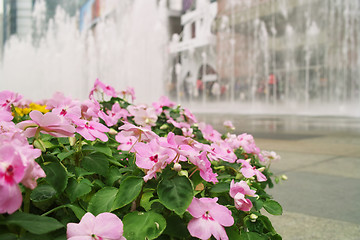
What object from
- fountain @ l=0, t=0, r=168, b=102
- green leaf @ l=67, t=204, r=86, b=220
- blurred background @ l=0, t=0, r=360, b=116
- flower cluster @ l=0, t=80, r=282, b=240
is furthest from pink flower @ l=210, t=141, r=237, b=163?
fountain @ l=0, t=0, r=168, b=102

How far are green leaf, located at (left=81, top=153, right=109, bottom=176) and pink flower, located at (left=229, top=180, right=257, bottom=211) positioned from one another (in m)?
0.36

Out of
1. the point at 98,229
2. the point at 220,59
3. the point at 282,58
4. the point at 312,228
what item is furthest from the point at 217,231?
the point at 220,59

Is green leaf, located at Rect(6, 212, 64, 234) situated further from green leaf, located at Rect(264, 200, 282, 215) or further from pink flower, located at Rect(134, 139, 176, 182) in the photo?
green leaf, located at Rect(264, 200, 282, 215)

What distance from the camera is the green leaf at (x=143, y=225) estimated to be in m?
0.88

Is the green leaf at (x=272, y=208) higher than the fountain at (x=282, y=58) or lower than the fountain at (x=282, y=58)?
lower

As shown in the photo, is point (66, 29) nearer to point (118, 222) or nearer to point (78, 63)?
point (78, 63)

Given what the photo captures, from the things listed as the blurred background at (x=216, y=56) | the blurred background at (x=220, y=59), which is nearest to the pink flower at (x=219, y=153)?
the blurred background at (x=220, y=59)

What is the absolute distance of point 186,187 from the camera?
937 millimetres

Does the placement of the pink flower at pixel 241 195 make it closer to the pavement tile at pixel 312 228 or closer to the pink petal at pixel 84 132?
the pink petal at pixel 84 132

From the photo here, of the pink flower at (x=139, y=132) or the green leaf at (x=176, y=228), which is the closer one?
the green leaf at (x=176, y=228)

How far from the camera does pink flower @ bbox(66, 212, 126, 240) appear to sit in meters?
0.81

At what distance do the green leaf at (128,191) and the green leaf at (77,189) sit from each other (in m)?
0.10

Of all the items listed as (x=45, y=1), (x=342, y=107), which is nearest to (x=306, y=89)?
(x=342, y=107)

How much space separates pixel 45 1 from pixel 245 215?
3626 cm
